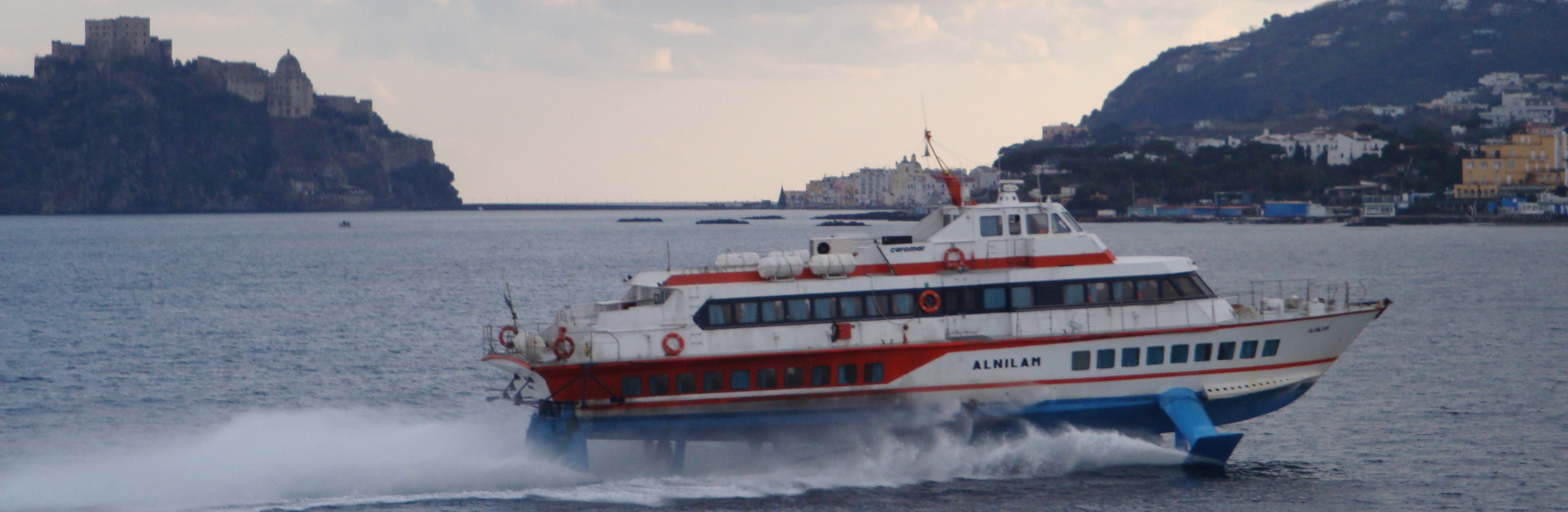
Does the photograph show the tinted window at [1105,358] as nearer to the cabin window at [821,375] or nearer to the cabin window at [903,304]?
the cabin window at [903,304]

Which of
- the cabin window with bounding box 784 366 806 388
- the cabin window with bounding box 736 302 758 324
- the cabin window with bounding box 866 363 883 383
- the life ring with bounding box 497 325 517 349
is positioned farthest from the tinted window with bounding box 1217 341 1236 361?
the life ring with bounding box 497 325 517 349

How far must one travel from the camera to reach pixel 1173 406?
22.9m

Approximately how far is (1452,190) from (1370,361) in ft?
419

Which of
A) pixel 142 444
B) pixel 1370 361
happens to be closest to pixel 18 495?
pixel 142 444

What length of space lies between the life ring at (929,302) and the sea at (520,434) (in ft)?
7.40

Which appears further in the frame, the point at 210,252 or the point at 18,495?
the point at 210,252

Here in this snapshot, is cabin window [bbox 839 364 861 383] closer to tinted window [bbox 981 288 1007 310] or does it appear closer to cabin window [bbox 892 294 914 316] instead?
cabin window [bbox 892 294 914 316]

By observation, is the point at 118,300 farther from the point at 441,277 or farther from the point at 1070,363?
the point at 1070,363

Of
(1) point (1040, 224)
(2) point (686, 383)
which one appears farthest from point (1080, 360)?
(2) point (686, 383)

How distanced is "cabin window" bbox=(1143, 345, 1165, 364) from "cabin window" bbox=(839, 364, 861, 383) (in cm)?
479

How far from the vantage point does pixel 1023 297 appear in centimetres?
2312

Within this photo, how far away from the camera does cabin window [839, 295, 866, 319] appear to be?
75.1 feet

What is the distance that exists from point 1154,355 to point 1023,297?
2355mm

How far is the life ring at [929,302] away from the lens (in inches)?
902
